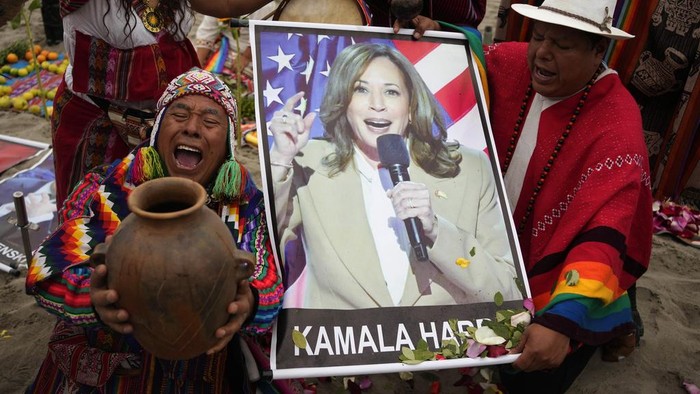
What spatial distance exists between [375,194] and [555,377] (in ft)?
4.38

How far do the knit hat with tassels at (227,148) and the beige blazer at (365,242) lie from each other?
0.19 metres

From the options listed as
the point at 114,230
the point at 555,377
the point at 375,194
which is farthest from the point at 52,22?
the point at 555,377

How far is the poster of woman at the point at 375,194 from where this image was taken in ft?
7.09

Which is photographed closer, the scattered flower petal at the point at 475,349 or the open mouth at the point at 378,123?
the scattered flower petal at the point at 475,349

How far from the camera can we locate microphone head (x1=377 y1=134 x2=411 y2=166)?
249 centimetres

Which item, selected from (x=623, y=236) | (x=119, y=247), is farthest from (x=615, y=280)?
(x=119, y=247)

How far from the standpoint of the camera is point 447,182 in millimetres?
2492

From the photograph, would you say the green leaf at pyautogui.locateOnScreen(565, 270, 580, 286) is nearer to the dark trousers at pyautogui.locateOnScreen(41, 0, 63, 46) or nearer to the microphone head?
the microphone head

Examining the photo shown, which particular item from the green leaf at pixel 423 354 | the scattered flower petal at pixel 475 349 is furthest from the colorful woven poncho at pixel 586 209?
the green leaf at pixel 423 354

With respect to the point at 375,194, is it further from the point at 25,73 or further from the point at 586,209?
the point at 25,73

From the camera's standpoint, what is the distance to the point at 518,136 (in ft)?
9.20

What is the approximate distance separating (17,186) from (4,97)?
1804mm

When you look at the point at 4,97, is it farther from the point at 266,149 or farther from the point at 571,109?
the point at 571,109

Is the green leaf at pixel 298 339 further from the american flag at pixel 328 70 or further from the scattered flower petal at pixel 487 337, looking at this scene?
the american flag at pixel 328 70
